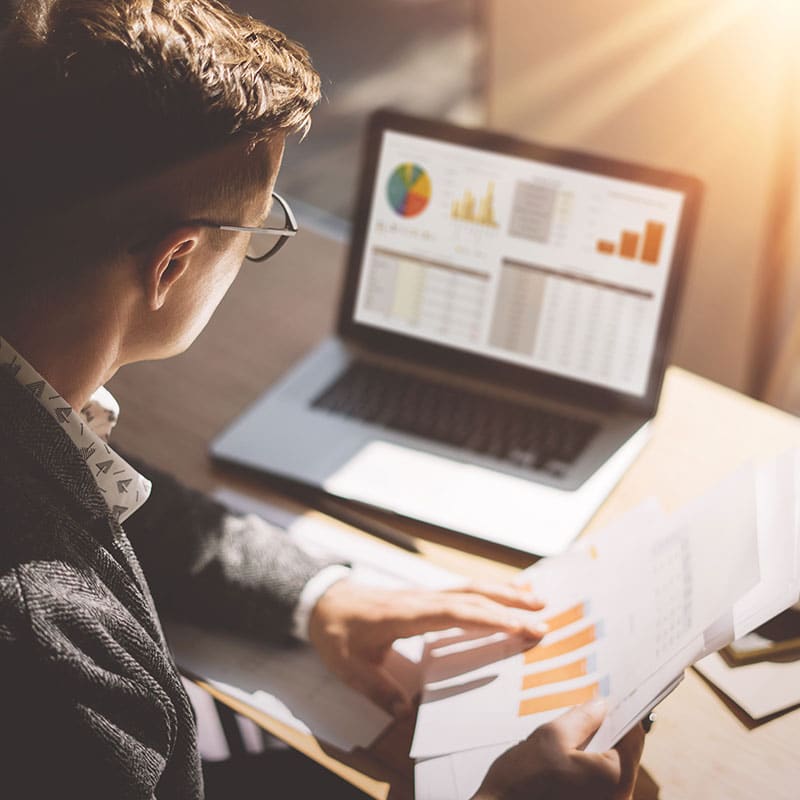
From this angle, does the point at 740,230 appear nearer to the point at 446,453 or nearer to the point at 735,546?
the point at 446,453

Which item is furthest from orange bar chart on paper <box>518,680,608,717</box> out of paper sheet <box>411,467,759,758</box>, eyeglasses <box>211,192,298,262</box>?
eyeglasses <box>211,192,298,262</box>

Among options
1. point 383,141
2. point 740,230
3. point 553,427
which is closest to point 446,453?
point 553,427

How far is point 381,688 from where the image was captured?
2.95 ft

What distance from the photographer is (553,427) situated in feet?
3.98

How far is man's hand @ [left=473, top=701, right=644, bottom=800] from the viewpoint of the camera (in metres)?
0.76

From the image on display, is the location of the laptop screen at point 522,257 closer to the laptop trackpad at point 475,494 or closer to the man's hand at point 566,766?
the laptop trackpad at point 475,494

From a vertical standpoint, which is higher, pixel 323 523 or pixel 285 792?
pixel 323 523

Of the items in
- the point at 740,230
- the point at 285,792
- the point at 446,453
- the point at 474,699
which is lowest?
the point at 285,792

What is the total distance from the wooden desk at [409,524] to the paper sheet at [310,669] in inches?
0.8

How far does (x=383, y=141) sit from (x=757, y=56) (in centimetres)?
76

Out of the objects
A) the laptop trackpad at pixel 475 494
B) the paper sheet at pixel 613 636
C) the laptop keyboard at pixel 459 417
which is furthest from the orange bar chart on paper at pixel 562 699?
the laptop keyboard at pixel 459 417

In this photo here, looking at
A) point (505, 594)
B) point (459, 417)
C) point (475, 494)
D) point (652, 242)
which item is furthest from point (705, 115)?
point (505, 594)

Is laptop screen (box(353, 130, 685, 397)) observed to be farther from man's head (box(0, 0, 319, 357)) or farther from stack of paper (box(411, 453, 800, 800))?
man's head (box(0, 0, 319, 357))

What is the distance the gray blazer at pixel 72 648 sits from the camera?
62 centimetres
